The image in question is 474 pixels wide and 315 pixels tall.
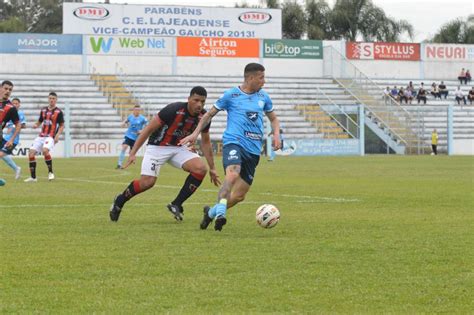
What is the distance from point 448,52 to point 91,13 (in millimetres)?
26115

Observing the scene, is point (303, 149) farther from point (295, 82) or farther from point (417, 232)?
point (417, 232)

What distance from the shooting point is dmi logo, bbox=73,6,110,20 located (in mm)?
64188

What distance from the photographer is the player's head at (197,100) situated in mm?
12742

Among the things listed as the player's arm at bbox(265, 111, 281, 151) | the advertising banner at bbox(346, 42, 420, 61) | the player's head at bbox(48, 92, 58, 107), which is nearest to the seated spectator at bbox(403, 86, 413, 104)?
the advertising banner at bbox(346, 42, 420, 61)

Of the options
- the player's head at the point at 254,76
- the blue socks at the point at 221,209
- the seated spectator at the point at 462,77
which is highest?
→ the seated spectator at the point at 462,77

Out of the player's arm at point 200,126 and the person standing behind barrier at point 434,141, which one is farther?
the person standing behind barrier at point 434,141

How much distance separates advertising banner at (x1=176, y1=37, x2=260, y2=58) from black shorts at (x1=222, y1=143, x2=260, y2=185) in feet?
174

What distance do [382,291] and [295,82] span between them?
58.4 metres

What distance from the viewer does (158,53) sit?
6419cm

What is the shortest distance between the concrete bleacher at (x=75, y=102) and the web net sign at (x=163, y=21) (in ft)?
15.2

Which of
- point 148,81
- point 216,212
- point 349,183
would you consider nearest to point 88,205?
point 216,212

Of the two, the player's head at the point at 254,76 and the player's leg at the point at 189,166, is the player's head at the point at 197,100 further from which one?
the player's head at the point at 254,76

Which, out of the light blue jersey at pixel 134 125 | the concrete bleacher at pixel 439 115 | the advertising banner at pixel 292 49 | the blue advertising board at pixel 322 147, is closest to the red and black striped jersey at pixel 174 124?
the light blue jersey at pixel 134 125

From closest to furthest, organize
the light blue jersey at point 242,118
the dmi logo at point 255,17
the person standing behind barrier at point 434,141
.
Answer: the light blue jersey at point 242,118 < the person standing behind barrier at point 434,141 < the dmi logo at point 255,17
